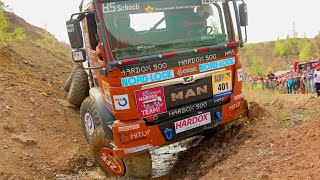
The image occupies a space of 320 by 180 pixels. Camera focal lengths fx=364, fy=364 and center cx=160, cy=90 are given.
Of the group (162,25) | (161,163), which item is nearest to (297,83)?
(161,163)

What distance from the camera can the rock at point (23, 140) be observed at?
6.59 metres

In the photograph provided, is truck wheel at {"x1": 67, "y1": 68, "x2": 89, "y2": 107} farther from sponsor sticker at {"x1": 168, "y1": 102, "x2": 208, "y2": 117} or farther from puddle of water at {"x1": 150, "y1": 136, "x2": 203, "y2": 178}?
sponsor sticker at {"x1": 168, "y1": 102, "x2": 208, "y2": 117}

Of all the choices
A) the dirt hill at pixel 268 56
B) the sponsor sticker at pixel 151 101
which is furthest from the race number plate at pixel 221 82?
the dirt hill at pixel 268 56

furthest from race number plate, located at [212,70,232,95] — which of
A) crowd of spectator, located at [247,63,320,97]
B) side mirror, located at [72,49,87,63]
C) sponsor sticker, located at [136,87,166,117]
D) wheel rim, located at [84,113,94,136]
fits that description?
crowd of spectator, located at [247,63,320,97]

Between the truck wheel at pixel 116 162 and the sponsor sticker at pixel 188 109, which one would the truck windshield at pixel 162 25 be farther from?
the truck wheel at pixel 116 162

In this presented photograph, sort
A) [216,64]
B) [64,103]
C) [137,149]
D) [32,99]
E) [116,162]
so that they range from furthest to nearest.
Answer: [64,103], [32,99], [116,162], [216,64], [137,149]

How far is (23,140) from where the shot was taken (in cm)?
659

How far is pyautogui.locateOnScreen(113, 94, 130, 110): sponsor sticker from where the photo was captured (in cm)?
471

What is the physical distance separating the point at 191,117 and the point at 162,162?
161 centimetres

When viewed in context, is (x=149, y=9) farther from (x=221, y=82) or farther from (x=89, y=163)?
(x=89, y=163)

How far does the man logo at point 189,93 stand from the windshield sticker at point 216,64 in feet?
0.87

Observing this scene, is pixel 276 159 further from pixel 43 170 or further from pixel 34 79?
pixel 34 79

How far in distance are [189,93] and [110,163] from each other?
1.61 m

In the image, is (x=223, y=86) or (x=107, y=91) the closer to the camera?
(x=107, y=91)
